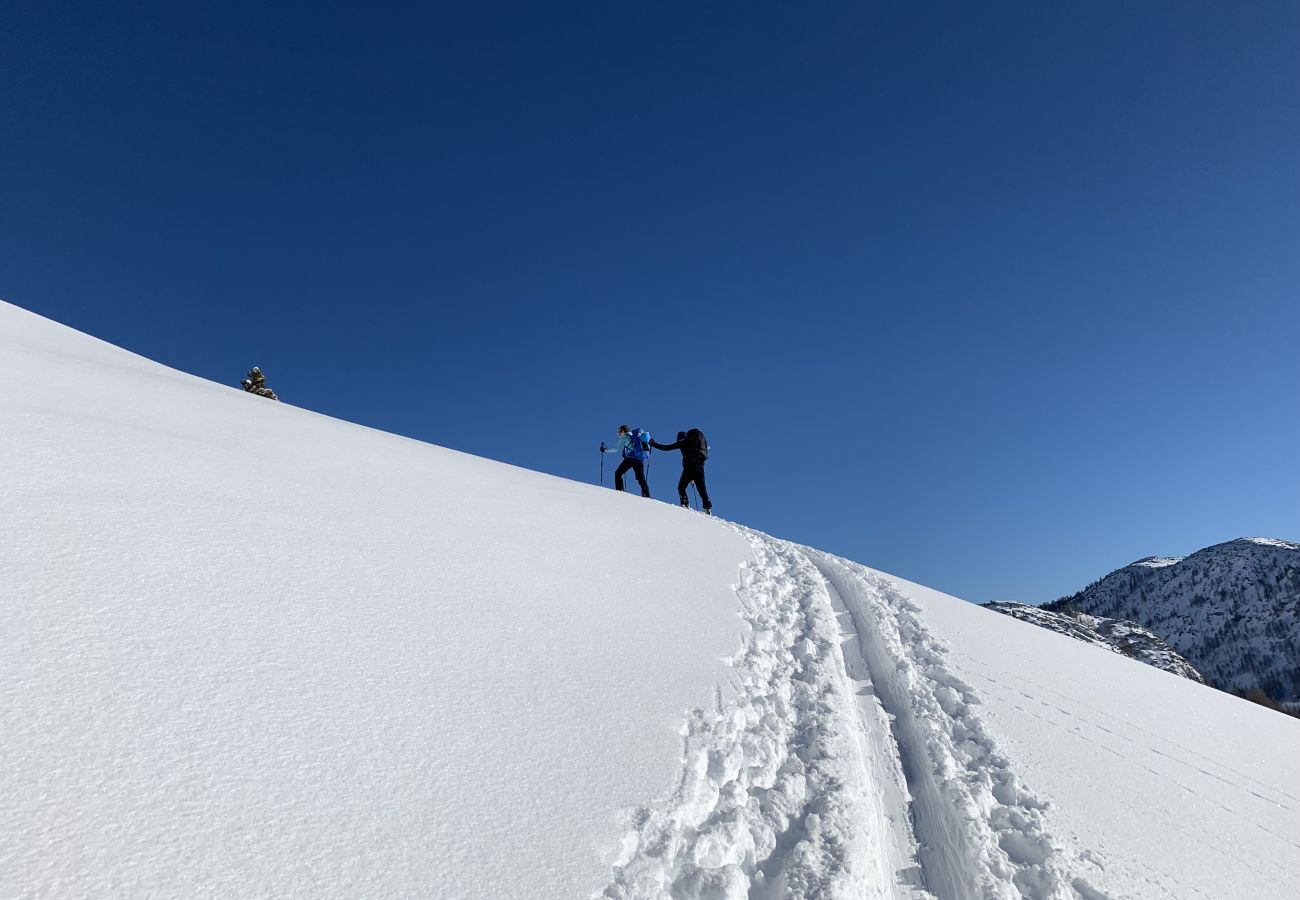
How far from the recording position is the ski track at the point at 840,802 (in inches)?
101

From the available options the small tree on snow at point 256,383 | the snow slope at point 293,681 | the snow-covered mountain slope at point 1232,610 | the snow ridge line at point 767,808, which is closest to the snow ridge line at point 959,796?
the snow ridge line at point 767,808

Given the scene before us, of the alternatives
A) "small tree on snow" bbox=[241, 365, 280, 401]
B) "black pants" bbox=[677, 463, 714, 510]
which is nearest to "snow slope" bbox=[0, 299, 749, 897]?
"black pants" bbox=[677, 463, 714, 510]

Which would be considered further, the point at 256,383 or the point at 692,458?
the point at 256,383

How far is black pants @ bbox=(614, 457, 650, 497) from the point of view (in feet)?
48.9

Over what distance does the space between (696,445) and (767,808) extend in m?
11.9

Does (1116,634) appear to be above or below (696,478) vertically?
below

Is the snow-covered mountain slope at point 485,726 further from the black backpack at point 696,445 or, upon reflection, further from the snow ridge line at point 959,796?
the black backpack at point 696,445

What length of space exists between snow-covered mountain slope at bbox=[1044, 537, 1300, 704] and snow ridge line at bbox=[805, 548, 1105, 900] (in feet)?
511

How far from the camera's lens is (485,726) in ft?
9.34

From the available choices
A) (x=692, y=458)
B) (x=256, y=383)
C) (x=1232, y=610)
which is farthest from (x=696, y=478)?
(x=1232, y=610)

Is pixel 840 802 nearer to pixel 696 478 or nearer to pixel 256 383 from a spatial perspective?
pixel 696 478

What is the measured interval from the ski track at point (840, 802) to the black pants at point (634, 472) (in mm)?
9596

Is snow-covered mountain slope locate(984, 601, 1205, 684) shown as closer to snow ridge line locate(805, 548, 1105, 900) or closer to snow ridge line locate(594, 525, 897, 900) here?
snow ridge line locate(805, 548, 1105, 900)

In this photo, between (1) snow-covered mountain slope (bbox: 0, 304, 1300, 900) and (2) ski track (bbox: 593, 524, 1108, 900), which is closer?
(1) snow-covered mountain slope (bbox: 0, 304, 1300, 900)
